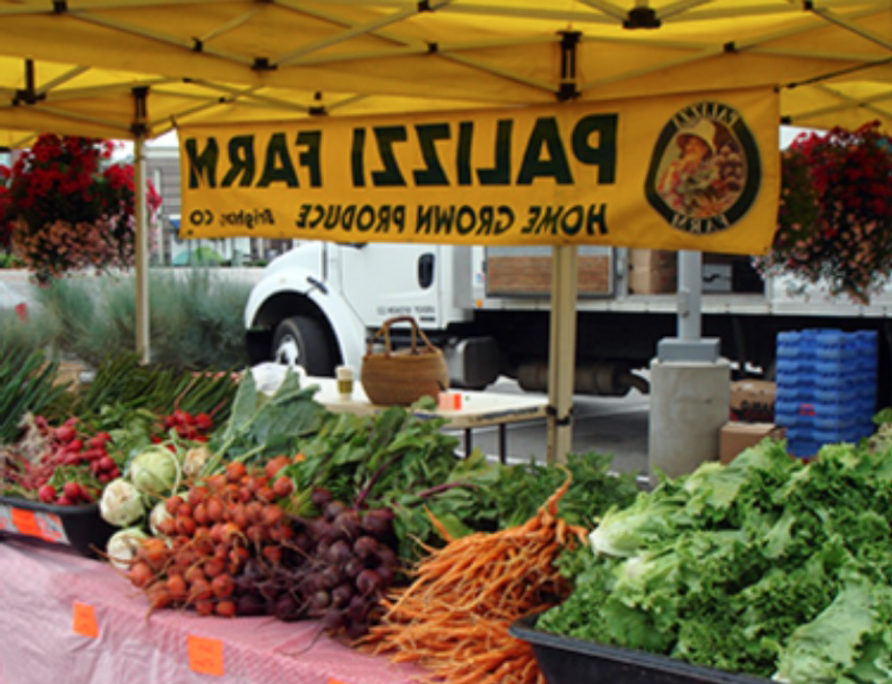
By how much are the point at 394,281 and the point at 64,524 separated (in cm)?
751

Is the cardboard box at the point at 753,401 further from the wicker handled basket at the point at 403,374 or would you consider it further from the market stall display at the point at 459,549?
the market stall display at the point at 459,549

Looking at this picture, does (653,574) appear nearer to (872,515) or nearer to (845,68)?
(872,515)

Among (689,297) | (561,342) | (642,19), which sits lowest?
(561,342)

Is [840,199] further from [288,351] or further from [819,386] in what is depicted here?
[288,351]

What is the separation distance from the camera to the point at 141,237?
5930 millimetres

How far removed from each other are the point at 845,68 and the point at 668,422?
4329 mm

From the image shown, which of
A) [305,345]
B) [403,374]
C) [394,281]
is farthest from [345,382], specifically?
[305,345]

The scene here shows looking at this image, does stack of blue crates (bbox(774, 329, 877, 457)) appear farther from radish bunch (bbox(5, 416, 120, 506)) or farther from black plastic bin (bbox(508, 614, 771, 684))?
black plastic bin (bbox(508, 614, 771, 684))

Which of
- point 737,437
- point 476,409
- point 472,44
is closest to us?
point 472,44

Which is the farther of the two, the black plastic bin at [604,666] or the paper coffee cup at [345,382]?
the paper coffee cup at [345,382]

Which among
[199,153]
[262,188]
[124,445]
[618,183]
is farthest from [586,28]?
[124,445]

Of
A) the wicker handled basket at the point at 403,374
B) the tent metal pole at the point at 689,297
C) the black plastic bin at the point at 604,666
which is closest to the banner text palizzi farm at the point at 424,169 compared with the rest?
the wicker handled basket at the point at 403,374

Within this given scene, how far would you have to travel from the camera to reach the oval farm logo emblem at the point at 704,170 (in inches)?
144

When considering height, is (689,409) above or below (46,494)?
below
